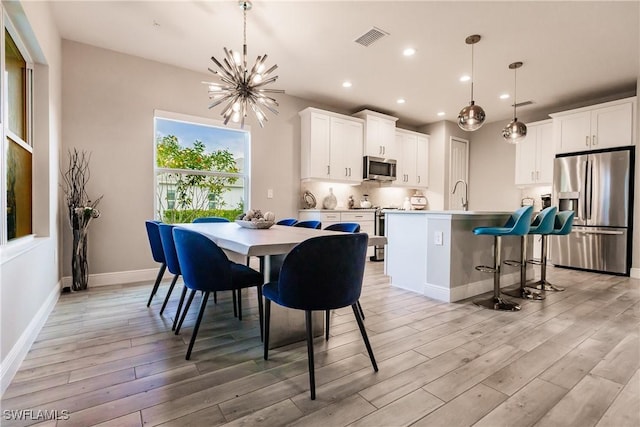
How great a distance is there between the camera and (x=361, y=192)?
21.1ft

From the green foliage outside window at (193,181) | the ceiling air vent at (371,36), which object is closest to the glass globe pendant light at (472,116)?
the ceiling air vent at (371,36)

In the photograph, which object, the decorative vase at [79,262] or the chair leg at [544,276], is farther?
the chair leg at [544,276]

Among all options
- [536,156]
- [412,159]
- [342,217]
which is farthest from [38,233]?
[536,156]

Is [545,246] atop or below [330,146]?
below

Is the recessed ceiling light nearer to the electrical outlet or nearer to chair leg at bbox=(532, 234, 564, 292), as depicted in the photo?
the electrical outlet

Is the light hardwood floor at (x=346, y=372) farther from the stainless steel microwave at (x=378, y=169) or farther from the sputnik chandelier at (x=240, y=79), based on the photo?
the stainless steel microwave at (x=378, y=169)

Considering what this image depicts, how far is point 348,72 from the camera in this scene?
439cm

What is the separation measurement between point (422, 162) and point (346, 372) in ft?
19.4

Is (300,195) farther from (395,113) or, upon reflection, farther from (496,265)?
(496,265)

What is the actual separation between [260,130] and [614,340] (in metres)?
4.60

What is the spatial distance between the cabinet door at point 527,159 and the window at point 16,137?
7033 mm

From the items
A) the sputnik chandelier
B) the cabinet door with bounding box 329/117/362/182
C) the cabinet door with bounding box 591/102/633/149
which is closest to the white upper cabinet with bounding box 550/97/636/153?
the cabinet door with bounding box 591/102/633/149

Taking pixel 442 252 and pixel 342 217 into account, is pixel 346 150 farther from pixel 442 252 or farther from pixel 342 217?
pixel 442 252

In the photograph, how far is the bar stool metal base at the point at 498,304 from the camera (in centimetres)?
290
